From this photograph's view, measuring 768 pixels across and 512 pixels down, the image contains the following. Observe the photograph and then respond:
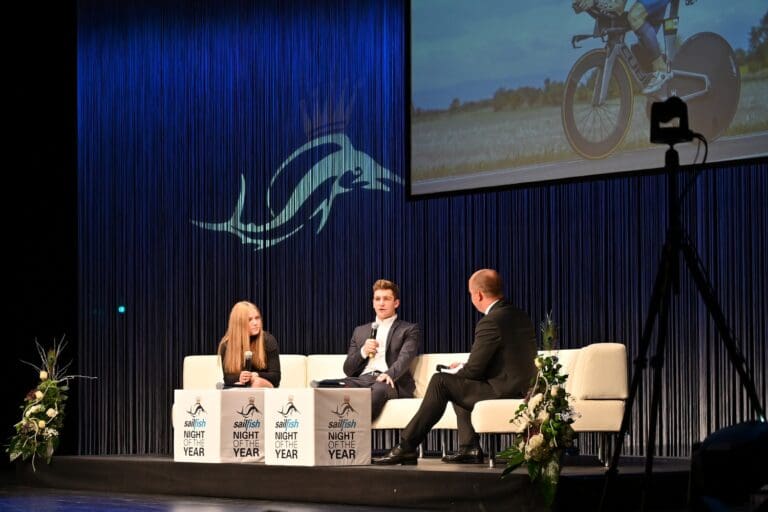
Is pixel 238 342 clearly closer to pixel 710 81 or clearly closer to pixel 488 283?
pixel 488 283

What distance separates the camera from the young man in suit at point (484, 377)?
18.1ft

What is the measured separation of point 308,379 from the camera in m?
7.29

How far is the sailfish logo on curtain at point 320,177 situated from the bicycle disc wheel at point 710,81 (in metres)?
2.18

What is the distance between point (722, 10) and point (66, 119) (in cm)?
522

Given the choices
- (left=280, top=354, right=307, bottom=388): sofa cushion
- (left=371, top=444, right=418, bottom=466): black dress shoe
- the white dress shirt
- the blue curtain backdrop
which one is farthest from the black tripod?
(left=280, top=354, right=307, bottom=388): sofa cushion

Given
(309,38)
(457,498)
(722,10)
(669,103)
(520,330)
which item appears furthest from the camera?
(309,38)

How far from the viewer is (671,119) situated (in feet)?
11.8

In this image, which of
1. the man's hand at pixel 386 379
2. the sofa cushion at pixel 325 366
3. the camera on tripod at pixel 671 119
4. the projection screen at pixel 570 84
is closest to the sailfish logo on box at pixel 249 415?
the man's hand at pixel 386 379

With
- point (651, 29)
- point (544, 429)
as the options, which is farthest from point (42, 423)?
point (651, 29)

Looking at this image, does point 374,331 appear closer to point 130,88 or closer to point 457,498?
point 457,498

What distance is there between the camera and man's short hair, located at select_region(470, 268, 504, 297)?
5699 mm

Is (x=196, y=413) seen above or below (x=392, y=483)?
above

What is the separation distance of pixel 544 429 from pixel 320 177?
3.62 m

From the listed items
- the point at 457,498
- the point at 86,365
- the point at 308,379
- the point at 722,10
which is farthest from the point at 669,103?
the point at 86,365
